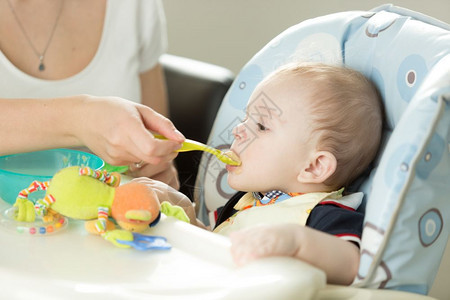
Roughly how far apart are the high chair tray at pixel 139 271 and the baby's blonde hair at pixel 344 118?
0.30m

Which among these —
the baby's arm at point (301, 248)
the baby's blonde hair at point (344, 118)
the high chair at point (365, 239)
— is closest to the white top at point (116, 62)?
the high chair at point (365, 239)

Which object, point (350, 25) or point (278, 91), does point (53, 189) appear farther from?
point (350, 25)

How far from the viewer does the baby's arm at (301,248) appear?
0.72m

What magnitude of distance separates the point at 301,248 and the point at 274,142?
0.28 meters

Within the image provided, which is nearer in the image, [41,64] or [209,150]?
[209,150]

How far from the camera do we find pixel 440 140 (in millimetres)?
807

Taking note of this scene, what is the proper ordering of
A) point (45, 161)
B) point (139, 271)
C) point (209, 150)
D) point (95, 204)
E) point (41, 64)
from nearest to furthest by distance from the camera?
1. point (139, 271)
2. point (95, 204)
3. point (209, 150)
4. point (45, 161)
5. point (41, 64)

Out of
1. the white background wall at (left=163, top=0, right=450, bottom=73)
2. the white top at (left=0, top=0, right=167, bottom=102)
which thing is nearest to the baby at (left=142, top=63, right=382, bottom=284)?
the white top at (left=0, top=0, right=167, bottom=102)

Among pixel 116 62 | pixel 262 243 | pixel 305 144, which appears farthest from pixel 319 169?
pixel 116 62

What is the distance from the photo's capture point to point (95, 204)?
0.81 metres

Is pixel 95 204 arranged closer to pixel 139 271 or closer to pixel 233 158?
pixel 139 271

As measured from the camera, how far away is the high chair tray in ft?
2.13

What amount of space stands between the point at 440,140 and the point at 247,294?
0.35m

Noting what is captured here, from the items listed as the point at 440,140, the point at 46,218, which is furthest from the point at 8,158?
the point at 440,140
